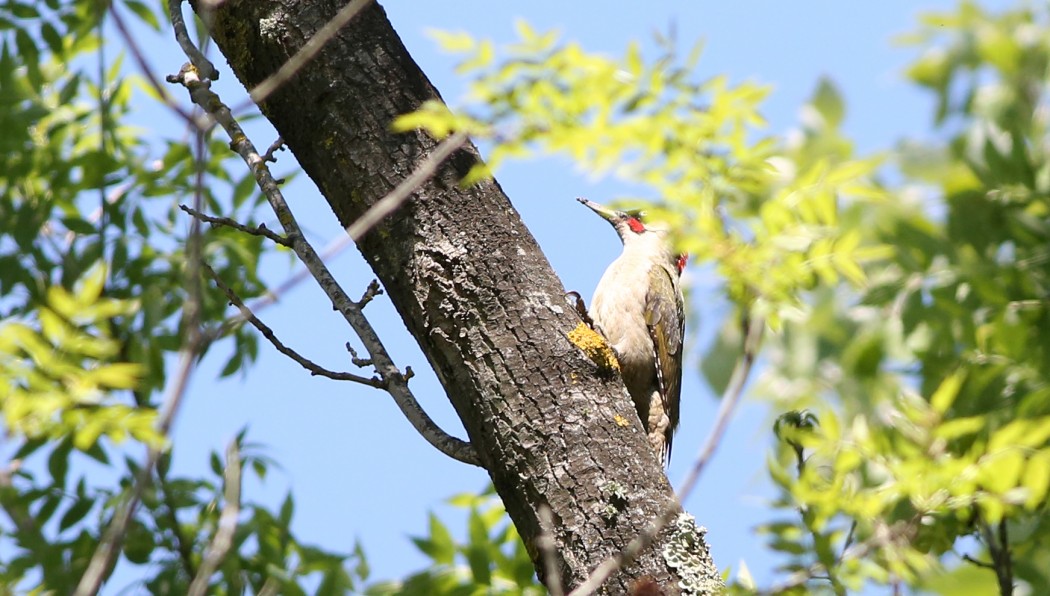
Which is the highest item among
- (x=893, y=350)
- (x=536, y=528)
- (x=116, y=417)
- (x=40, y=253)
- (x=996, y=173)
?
(x=40, y=253)

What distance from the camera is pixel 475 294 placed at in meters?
2.78

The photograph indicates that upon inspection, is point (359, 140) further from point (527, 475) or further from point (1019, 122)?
point (1019, 122)

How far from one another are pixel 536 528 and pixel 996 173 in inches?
50.1

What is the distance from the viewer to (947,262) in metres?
2.33

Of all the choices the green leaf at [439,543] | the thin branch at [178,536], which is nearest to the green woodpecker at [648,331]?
the green leaf at [439,543]

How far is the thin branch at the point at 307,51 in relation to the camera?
7.70 feet

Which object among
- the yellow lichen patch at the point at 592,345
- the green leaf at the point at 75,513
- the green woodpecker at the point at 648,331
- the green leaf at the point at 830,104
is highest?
the green woodpecker at the point at 648,331

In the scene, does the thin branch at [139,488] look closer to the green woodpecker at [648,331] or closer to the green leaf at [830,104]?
the green leaf at [830,104]

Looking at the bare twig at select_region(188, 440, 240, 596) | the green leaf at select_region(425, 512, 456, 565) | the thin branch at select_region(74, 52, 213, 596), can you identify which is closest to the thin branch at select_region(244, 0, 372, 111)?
the thin branch at select_region(74, 52, 213, 596)

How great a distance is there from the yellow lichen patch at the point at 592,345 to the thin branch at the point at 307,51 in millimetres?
924

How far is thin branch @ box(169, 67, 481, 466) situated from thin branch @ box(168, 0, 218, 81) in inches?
2.5

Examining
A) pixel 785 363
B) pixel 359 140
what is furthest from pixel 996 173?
pixel 359 140

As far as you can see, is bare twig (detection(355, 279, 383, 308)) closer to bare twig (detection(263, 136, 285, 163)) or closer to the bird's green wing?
bare twig (detection(263, 136, 285, 163))

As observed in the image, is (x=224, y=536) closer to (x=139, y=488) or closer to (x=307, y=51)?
(x=139, y=488)
